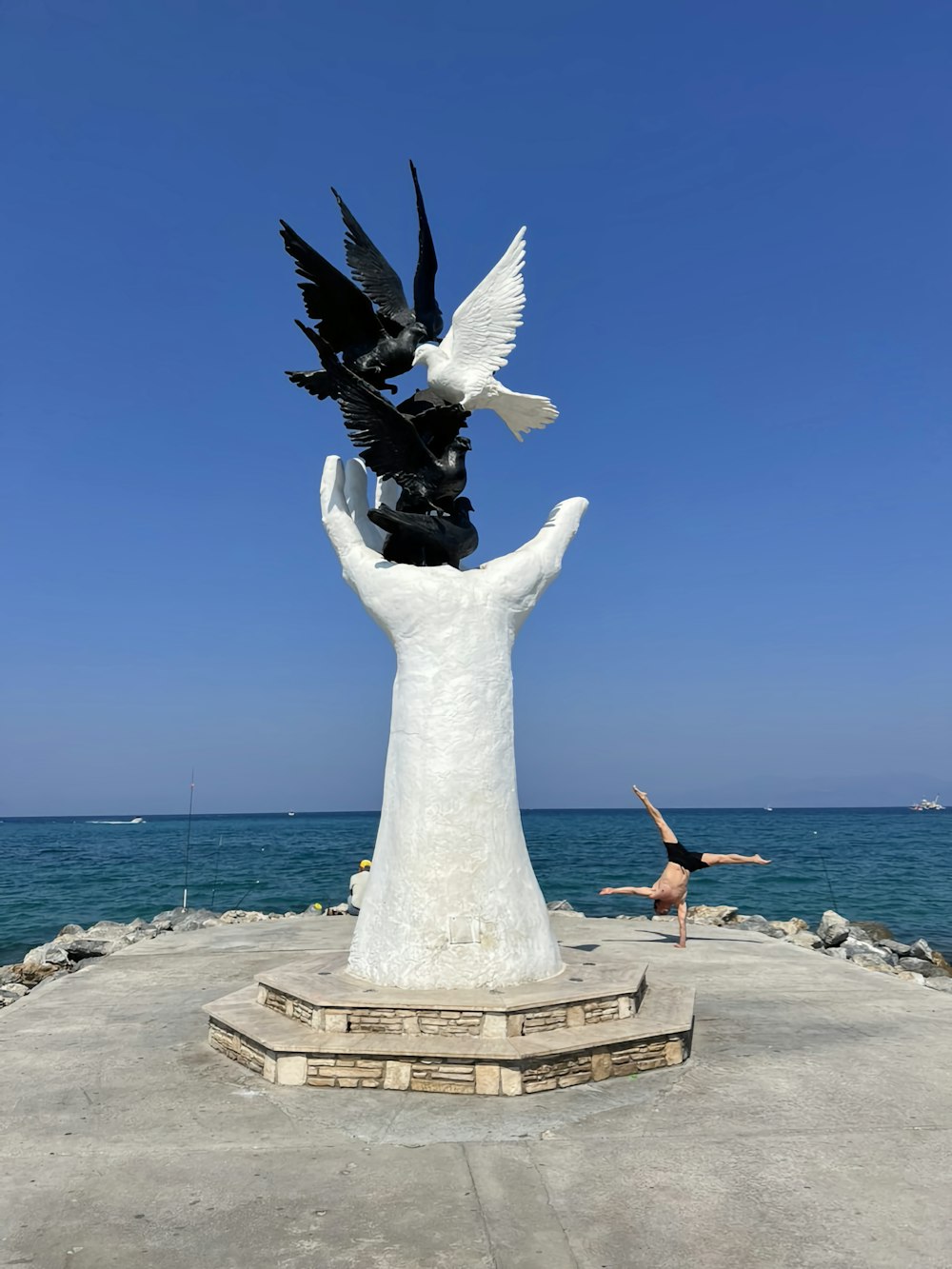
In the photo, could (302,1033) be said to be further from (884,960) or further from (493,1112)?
(884,960)

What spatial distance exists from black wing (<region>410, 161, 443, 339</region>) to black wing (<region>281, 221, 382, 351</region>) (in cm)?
56

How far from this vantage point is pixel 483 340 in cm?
921

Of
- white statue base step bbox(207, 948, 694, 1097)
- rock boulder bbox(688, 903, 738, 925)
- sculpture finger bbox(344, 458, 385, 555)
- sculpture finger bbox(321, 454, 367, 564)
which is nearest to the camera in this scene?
white statue base step bbox(207, 948, 694, 1097)

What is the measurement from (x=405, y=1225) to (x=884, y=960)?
427 inches

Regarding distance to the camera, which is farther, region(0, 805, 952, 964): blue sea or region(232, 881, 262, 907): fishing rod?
region(232, 881, 262, 907): fishing rod

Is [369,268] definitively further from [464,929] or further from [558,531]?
[464,929]

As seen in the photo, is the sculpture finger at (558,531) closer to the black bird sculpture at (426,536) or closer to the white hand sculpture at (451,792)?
the white hand sculpture at (451,792)

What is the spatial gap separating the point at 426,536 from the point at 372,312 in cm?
273

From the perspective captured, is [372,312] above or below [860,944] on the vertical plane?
above

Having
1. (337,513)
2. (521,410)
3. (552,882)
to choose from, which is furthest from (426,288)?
(552,882)

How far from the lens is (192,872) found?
41500 millimetres

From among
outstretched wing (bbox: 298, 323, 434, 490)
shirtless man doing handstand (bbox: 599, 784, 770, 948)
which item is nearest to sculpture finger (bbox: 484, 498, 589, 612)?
outstretched wing (bbox: 298, 323, 434, 490)

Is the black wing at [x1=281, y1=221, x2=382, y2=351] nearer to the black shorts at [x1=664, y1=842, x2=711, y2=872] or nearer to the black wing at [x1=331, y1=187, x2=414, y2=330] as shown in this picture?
the black wing at [x1=331, y1=187, x2=414, y2=330]

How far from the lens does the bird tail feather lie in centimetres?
925
